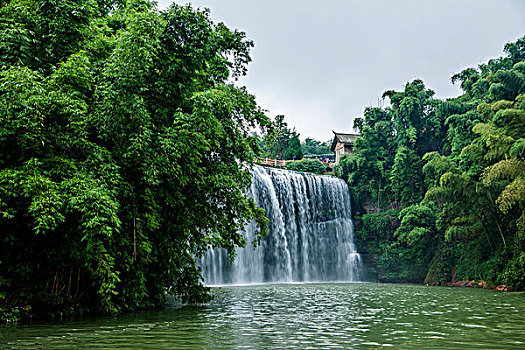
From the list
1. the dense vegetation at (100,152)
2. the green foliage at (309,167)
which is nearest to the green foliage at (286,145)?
the green foliage at (309,167)

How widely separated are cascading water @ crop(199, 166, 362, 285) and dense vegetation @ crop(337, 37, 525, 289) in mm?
1895

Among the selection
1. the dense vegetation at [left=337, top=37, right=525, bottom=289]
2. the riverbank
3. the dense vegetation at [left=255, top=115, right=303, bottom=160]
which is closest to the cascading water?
the dense vegetation at [left=337, top=37, right=525, bottom=289]

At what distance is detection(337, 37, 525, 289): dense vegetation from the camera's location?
2220cm

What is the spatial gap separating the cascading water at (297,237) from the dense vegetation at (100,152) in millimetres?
14776

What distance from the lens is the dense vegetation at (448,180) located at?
72.8ft

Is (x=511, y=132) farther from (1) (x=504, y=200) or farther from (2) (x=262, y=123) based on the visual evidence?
(2) (x=262, y=123)

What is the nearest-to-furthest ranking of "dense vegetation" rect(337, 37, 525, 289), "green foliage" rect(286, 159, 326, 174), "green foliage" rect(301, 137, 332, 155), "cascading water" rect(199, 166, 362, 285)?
"dense vegetation" rect(337, 37, 525, 289)
"cascading water" rect(199, 166, 362, 285)
"green foliage" rect(286, 159, 326, 174)
"green foliage" rect(301, 137, 332, 155)

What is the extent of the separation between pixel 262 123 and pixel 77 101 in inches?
214

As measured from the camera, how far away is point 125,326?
7.94 meters

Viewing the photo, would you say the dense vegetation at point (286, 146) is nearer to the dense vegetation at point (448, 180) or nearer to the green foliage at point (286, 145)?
the green foliage at point (286, 145)

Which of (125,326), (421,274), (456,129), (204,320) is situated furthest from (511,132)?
(125,326)

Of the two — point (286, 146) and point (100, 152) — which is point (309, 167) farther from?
point (100, 152)

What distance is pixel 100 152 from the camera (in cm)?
905

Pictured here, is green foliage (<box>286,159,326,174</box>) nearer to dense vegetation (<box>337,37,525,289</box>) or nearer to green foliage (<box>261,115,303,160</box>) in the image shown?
dense vegetation (<box>337,37,525,289</box>)
